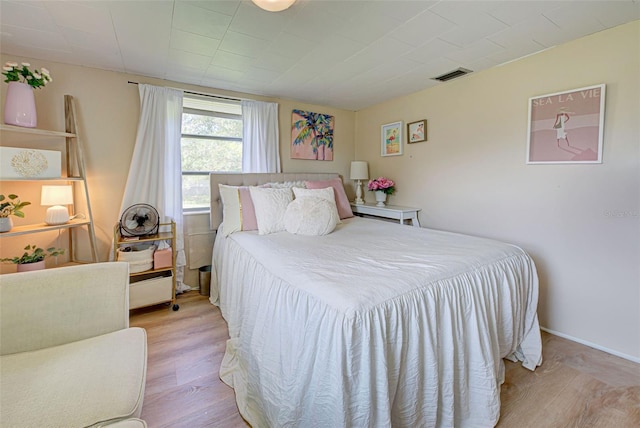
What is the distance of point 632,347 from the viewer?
1.92m

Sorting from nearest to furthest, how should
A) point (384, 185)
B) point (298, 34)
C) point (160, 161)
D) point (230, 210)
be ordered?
point (298, 34), point (230, 210), point (160, 161), point (384, 185)

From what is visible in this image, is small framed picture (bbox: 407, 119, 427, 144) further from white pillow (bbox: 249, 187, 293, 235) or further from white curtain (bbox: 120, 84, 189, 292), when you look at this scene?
white curtain (bbox: 120, 84, 189, 292)

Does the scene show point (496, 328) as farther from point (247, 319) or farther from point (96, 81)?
point (96, 81)

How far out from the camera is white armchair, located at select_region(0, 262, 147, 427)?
912mm

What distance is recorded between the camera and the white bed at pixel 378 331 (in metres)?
1.04

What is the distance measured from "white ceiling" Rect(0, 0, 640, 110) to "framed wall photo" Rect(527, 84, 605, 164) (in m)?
0.42

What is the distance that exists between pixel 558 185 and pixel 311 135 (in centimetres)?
266

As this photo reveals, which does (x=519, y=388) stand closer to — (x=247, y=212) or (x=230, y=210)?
(x=247, y=212)

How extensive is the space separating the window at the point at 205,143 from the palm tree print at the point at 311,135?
0.71 meters

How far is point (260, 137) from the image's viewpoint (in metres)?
3.29

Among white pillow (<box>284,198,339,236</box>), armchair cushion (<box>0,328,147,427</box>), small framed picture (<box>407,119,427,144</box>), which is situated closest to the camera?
armchair cushion (<box>0,328,147,427</box>)

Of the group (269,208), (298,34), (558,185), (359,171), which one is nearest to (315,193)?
(269,208)

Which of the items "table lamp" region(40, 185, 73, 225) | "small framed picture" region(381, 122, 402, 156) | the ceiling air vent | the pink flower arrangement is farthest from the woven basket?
the ceiling air vent

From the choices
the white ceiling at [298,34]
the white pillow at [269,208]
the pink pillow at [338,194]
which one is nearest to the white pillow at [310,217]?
the white pillow at [269,208]
